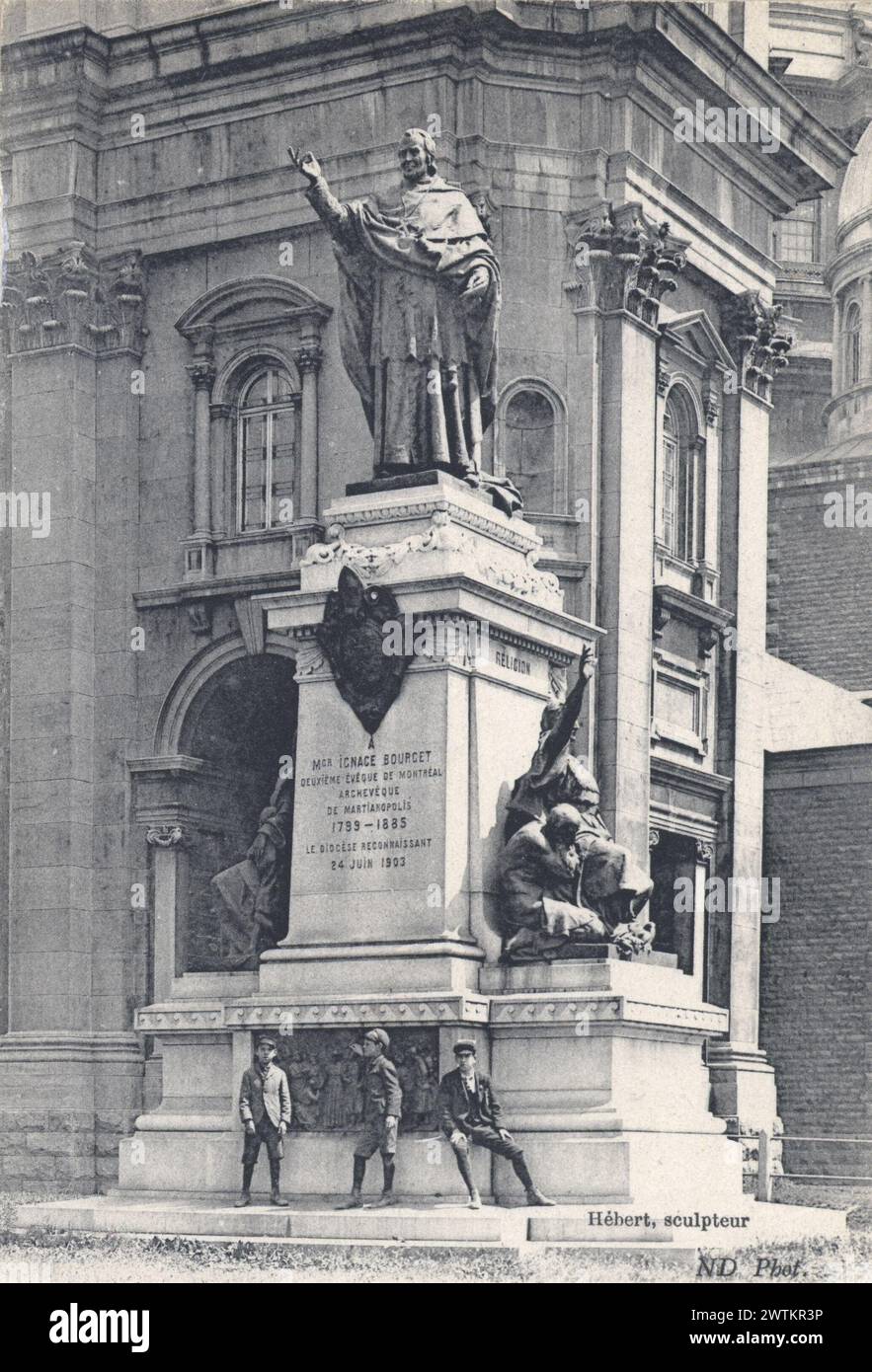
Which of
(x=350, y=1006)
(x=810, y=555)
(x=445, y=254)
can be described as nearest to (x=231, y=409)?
(x=810, y=555)

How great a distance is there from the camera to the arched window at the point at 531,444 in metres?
39.8

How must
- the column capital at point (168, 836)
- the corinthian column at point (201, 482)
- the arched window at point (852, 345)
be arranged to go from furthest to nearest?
the arched window at point (852, 345), the corinthian column at point (201, 482), the column capital at point (168, 836)

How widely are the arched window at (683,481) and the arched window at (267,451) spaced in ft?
19.8

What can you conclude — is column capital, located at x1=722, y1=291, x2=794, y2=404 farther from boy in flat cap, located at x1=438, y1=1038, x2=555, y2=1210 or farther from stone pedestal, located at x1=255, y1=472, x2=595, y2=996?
boy in flat cap, located at x1=438, y1=1038, x2=555, y2=1210

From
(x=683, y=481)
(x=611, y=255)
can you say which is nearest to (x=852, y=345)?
(x=683, y=481)

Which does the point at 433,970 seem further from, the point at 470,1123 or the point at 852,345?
the point at 852,345

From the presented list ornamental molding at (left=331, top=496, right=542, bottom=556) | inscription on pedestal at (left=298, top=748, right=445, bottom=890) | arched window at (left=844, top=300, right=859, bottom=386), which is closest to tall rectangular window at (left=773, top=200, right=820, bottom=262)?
arched window at (left=844, top=300, right=859, bottom=386)

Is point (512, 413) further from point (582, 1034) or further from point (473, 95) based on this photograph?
point (582, 1034)

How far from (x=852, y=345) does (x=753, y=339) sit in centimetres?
1642

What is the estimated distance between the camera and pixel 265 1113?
2075 centimetres

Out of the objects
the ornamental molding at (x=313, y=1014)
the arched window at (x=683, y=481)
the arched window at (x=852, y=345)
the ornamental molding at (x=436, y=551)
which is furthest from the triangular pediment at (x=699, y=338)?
the ornamental molding at (x=313, y=1014)

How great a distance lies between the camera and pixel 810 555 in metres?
52.7

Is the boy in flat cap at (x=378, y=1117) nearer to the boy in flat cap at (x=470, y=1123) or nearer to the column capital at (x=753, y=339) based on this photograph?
the boy in flat cap at (x=470, y=1123)
